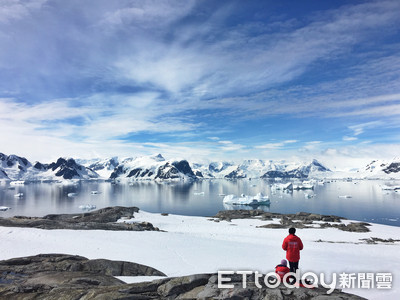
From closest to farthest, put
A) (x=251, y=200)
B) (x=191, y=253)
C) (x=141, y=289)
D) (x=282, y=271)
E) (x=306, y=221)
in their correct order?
(x=141, y=289) < (x=282, y=271) < (x=191, y=253) < (x=306, y=221) < (x=251, y=200)

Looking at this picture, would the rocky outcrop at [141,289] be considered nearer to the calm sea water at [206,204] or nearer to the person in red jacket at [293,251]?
the person in red jacket at [293,251]

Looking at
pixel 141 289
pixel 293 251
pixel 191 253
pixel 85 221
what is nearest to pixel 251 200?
pixel 85 221

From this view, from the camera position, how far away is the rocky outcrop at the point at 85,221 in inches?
1098

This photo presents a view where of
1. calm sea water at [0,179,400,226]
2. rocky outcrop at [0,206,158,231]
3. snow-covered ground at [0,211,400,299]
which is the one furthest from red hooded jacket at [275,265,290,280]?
calm sea water at [0,179,400,226]

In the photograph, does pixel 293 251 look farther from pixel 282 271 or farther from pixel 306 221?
pixel 306 221

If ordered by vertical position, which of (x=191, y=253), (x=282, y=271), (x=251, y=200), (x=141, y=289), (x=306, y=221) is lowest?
(x=251, y=200)

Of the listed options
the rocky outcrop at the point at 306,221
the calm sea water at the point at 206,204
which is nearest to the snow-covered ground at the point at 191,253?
the rocky outcrop at the point at 306,221

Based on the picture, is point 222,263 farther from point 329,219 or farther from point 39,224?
point 329,219

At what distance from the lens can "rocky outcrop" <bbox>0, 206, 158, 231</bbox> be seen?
1098 inches

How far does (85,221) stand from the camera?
37.3 meters

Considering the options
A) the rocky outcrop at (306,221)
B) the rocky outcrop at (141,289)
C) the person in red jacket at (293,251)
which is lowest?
the rocky outcrop at (306,221)

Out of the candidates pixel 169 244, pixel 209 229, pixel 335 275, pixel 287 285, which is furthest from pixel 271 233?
pixel 287 285

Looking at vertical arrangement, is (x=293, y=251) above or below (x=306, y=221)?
above

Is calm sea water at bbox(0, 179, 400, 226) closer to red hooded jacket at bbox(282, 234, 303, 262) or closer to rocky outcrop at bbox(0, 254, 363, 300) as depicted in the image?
red hooded jacket at bbox(282, 234, 303, 262)
